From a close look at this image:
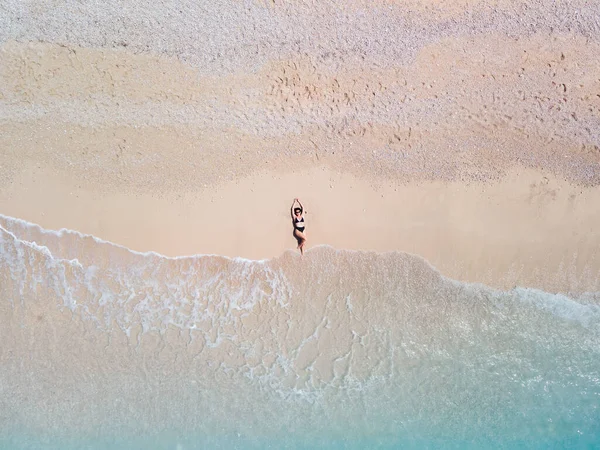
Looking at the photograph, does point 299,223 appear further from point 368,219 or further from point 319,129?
point 319,129

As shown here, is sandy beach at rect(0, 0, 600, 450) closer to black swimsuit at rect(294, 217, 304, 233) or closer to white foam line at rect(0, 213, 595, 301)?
white foam line at rect(0, 213, 595, 301)

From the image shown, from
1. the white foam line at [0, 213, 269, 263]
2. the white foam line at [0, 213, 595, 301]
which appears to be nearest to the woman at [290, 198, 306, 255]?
the white foam line at [0, 213, 595, 301]

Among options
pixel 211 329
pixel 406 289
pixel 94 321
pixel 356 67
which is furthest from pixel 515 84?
pixel 94 321

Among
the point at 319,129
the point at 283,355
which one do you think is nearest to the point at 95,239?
the point at 283,355

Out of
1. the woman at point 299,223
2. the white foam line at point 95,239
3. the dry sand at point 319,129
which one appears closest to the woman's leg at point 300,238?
the woman at point 299,223

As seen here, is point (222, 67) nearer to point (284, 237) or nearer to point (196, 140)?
point (196, 140)

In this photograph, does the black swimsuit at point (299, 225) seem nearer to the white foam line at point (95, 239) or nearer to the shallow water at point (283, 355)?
the shallow water at point (283, 355)

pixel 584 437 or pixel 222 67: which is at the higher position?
pixel 222 67
